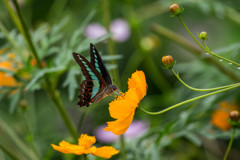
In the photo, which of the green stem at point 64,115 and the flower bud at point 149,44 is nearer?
the green stem at point 64,115

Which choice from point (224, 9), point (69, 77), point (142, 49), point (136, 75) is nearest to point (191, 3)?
point (224, 9)

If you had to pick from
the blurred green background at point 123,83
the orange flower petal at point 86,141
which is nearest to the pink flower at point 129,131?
the blurred green background at point 123,83

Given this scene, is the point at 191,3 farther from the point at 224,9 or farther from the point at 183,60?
the point at 183,60

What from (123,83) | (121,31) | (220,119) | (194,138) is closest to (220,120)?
(220,119)

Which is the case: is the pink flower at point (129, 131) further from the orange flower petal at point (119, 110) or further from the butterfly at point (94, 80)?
the orange flower petal at point (119, 110)

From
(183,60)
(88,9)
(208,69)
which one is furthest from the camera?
(183,60)

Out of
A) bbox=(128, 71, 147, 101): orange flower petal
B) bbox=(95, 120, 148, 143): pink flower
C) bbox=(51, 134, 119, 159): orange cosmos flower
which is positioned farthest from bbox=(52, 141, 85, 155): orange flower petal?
bbox=(95, 120, 148, 143): pink flower

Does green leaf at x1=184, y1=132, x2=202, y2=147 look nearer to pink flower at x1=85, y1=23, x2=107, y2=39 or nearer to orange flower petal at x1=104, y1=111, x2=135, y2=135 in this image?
orange flower petal at x1=104, y1=111, x2=135, y2=135
